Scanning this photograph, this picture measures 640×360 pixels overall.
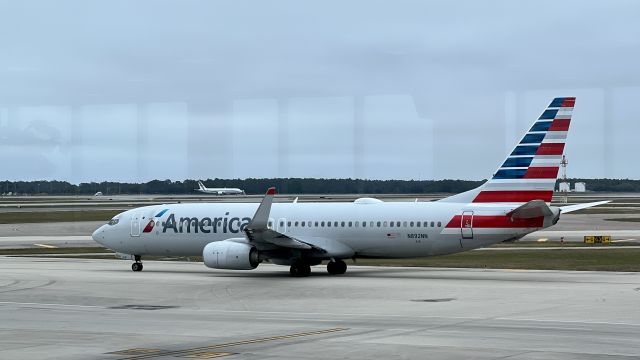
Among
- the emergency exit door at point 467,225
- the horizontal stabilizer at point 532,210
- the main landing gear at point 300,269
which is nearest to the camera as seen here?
the horizontal stabilizer at point 532,210

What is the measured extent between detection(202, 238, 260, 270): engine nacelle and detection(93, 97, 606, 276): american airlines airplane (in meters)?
0.04

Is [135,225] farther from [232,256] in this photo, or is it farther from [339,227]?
[339,227]

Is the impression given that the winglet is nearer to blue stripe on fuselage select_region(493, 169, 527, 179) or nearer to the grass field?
blue stripe on fuselage select_region(493, 169, 527, 179)

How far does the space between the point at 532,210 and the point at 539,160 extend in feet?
8.07

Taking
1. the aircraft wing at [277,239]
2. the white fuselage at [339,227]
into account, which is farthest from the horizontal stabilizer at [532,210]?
the aircraft wing at [277,239]

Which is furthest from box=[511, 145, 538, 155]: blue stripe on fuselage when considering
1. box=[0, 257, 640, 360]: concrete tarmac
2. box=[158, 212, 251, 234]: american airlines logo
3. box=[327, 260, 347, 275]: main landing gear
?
box=[158, 212, 251, 234]: american airlines logo

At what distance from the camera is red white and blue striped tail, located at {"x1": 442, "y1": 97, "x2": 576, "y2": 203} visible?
38094 millimetres

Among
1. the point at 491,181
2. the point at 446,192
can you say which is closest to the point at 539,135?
the point at 491,181

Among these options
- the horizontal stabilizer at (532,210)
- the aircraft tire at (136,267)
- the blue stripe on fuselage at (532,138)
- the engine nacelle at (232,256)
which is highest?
the blue stripe on fuselage at (532,138)

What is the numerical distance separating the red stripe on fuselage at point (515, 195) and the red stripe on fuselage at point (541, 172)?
56cm

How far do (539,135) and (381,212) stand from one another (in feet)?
22.4

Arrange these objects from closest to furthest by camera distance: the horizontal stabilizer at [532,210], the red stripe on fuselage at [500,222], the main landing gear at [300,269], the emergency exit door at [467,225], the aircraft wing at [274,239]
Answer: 1. the horizontal stabilizer at [532,210]
2. the red stripe on fuselage at [500,222]
3. the emergency exit door at [467,225]
4. the aircraft wing at [274,239]
5. the main landing gear at [300,269]

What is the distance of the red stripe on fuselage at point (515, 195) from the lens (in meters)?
38.1

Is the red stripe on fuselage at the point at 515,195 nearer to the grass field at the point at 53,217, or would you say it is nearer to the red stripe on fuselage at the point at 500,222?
the red stripe on fuselage at the point at 500,222
